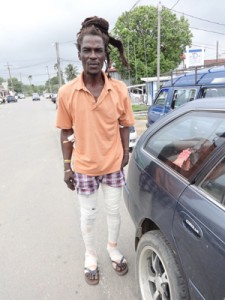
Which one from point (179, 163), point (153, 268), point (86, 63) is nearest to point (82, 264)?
point (153, 268)

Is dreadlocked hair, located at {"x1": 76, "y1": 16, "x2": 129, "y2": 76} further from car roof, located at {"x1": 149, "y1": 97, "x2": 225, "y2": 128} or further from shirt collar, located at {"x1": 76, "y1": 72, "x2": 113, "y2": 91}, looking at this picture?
car roof, located at {"x1": 149, "y1": 97, "x2": 225, "y2": 128}

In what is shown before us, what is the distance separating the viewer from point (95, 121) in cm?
200

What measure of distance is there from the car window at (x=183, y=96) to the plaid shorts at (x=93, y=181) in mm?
4349

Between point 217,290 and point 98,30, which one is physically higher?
point 98,30

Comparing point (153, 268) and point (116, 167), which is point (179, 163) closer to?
point (116, 167)

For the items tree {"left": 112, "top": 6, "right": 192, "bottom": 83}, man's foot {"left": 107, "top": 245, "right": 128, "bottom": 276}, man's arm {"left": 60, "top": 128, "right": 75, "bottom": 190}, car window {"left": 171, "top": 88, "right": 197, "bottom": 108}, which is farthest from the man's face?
tree {"left": 112, "top": 6, "right": 192, "bottom": 83}

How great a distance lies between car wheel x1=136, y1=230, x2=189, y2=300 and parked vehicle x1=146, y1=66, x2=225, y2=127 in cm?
402

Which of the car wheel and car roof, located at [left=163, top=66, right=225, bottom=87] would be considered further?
car roof, located at [left=163, top=66, right=225, bottom=87]

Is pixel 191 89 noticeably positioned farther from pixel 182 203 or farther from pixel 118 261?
A: pixel 182 203

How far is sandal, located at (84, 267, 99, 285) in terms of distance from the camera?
2.38 metres

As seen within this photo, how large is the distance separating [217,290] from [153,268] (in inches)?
31.4

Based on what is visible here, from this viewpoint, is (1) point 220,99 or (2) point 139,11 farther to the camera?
(2) point 139,11

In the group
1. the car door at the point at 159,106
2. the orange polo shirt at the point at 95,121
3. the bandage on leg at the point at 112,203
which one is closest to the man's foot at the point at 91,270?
the bandage on leg at the point at 112,203

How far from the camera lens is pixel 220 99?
1.79 meters
